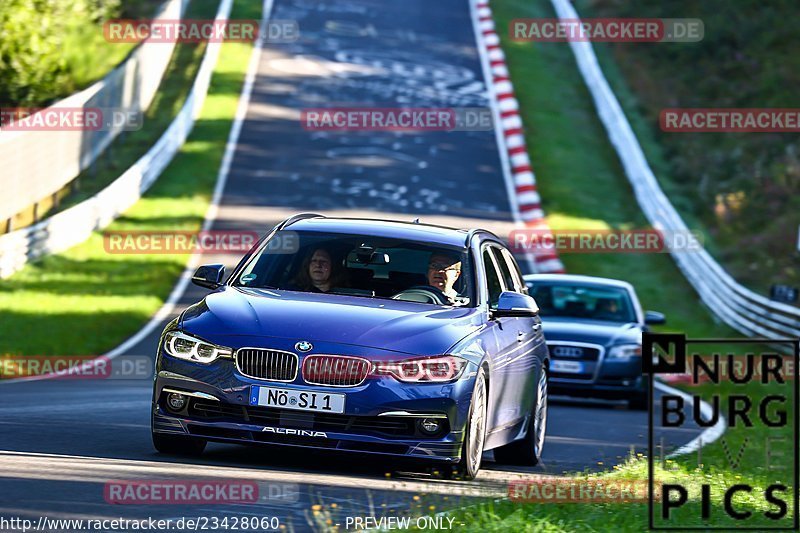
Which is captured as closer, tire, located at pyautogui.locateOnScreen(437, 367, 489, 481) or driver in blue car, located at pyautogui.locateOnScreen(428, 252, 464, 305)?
tire, located at pyautogui.locateOnScreen(437, 367, 489, 481)

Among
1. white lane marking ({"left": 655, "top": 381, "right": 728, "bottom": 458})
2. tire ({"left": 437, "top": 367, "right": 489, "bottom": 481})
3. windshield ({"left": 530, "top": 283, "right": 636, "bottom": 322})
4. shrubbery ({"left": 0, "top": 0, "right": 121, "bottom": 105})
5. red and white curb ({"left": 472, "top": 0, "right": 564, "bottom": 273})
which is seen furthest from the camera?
shrubbery ({"left": 0, "top": 0, "right": 121, "bottom": 105})

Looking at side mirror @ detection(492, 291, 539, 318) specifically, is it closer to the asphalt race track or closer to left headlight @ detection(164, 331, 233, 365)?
the asphalt race track

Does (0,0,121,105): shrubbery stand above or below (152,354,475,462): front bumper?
above

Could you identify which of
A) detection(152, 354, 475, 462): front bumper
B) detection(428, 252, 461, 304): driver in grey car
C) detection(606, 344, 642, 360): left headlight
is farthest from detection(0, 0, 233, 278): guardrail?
detection(152, 354, 475, 462): front bumper

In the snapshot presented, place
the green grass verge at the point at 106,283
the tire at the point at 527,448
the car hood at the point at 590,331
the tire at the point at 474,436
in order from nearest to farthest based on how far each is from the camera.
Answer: the tire at the point at 474,436 < the tire at the point at 527,448 < the car hood at the point at 590,331 < the green grass verge at the point at 106,283

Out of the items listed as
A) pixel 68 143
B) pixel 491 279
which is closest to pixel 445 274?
pixel 491 279

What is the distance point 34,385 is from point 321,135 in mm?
23393

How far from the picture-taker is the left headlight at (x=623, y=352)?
1862cm

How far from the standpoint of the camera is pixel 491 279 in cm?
1101

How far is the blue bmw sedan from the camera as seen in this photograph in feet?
29.6

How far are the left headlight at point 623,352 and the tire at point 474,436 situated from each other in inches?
352

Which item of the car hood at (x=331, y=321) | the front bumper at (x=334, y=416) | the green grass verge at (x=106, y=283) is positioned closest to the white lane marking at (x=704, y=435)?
the front bumper at (x=334, y=416)

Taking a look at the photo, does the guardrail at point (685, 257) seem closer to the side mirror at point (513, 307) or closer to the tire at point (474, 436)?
the side mirror at point (513, 307)

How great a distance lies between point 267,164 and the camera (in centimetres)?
3509
